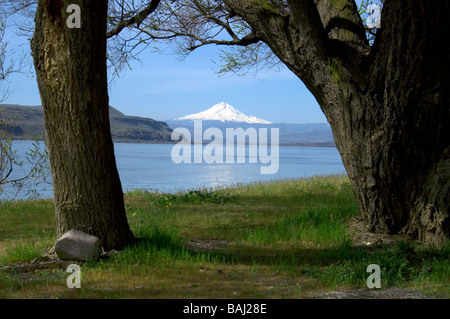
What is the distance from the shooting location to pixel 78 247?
6.71 m

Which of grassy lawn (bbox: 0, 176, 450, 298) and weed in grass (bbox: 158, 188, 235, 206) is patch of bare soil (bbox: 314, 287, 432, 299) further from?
weed in grass (bbox: 158, 188, 235, 206)

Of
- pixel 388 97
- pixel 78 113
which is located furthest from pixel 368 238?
pixel 78 113

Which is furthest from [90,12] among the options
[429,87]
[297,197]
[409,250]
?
[297,197]

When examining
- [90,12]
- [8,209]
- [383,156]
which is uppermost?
[90,12]

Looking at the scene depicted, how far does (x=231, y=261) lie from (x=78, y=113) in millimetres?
3005

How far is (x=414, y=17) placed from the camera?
7246mm

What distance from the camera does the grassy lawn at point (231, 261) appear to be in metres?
5.54

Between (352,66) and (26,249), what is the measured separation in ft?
19.2

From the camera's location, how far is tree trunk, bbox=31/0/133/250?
684cm

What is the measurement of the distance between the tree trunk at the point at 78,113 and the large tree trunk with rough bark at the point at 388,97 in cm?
318

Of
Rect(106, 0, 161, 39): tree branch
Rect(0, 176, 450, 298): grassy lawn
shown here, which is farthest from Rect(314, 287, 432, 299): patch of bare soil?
Rect(106, 0, 161, 39): tree branch
